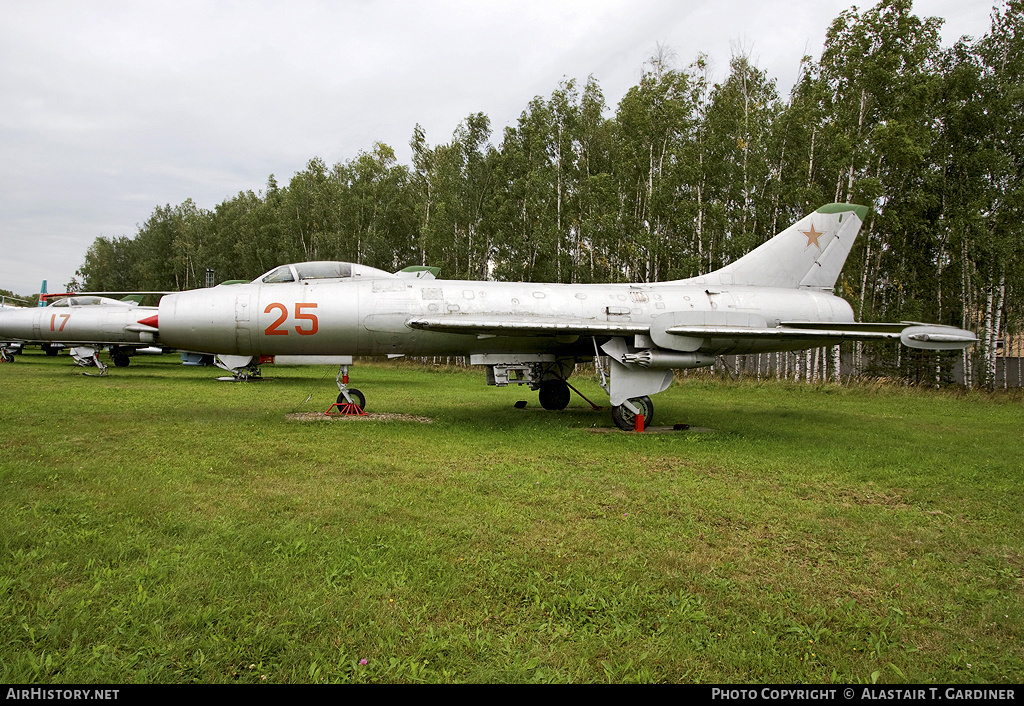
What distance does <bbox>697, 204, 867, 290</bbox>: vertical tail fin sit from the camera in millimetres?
10578

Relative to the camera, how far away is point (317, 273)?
30.8 feet

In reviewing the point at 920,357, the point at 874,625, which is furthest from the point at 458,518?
the point at 920,357

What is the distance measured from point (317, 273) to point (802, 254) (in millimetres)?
8866

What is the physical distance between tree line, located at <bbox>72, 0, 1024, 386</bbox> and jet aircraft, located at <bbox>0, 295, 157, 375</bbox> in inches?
537

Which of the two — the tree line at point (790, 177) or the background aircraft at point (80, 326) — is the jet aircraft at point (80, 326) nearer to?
the background aircraft at point (80, 326)

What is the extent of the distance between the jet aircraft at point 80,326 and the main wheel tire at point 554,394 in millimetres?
12477

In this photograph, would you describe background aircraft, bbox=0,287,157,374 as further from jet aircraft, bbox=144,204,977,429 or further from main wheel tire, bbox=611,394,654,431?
main wheel tire, bbox=611,394,654,431

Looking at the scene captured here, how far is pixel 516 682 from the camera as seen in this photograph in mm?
2375

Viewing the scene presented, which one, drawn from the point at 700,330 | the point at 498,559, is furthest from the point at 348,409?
the point at 498,559

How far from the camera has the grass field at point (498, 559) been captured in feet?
8.32

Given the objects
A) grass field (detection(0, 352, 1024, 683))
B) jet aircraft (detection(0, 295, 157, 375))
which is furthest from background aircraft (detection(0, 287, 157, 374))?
grass field (detection(0, 352, 1024, 683))

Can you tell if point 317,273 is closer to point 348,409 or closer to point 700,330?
point 348,409

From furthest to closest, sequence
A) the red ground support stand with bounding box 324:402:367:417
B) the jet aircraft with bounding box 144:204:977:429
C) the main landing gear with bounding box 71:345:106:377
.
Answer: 1. the main landing gear with bounding box 71:345:106:377
2. the red ground support stand with bounding box 324:402:367:417
3. the jet aircraft with bounding box 144:204:977:429

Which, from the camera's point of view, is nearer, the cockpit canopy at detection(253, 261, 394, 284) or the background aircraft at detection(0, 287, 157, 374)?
the cockpit canopy at detection(253, 261, 394, 284)
